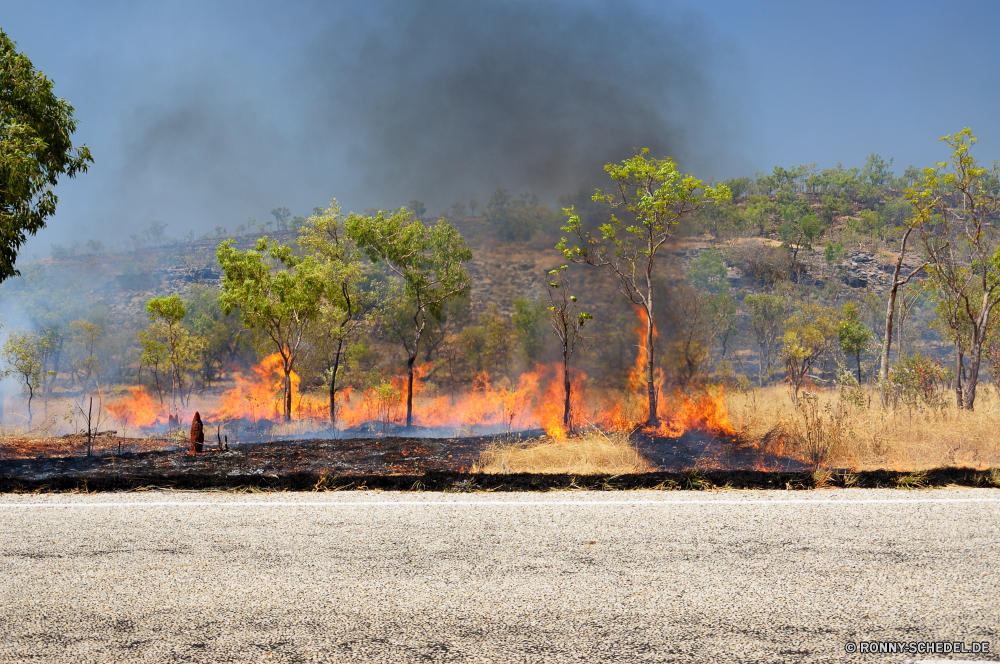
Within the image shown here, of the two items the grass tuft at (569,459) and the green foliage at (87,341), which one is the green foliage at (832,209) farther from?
the grass tuft at (569,459)

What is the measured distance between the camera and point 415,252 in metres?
25.9

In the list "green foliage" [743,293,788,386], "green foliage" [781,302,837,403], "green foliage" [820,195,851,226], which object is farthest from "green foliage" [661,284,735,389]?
"green foliage" [820,195,851,226]

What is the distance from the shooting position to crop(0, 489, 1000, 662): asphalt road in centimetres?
437

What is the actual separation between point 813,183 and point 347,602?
10900 cm

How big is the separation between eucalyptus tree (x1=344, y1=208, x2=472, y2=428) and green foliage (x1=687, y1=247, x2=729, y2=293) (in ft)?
110

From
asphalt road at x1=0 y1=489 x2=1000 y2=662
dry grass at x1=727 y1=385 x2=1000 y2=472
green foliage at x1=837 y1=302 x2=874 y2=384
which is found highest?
green foliage at x1=837 y1=302 x2=874 y2=384

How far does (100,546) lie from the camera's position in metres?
6.54

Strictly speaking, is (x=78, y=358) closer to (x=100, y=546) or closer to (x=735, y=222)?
(x=100, y=546)

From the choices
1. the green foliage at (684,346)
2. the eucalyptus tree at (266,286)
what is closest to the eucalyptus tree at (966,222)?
the green foliage at (684,346)

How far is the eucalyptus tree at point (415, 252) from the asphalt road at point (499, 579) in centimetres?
1799

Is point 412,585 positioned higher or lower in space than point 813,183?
lower

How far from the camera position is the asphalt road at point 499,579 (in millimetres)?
4367

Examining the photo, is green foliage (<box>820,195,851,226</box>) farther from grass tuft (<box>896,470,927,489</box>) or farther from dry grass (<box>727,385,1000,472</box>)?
grass tuft (<box>896,470,927,489</box>)

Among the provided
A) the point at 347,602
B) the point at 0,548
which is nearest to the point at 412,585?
the point at 347,602
